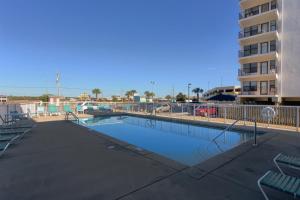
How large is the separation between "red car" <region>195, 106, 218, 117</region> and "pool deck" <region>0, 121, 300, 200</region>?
7.42 meters

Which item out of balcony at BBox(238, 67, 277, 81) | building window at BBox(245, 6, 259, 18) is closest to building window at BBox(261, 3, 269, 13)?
building window at BBox(245, 6, 259, 18)

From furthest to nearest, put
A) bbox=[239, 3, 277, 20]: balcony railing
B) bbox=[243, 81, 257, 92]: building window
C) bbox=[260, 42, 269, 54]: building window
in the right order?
1. bbox=[243, 81, 257, 92]: building window
2. bbox=[239, 3, 277, 20]: balcony railing
3. bbox=[260, 42, 269, 54]: building window

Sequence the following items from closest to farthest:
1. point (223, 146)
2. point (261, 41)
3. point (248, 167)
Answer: point (248, 167), point (223, 146), point (261, 41)

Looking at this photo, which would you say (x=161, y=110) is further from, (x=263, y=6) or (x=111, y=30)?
(x=263, y=6)

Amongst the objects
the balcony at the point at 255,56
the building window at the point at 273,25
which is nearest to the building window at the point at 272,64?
the balcony at the point at 255,56

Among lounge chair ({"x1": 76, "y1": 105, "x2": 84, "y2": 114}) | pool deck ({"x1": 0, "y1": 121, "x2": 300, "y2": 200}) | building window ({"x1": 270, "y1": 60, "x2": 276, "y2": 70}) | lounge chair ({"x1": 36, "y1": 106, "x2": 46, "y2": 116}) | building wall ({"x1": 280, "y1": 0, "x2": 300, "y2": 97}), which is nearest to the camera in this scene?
pool deck ({"x1": 0, "y1": 121, "x2": 300, "y2": 200})

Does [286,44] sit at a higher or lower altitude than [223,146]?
higher

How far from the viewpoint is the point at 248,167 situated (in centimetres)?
419

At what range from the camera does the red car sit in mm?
13441

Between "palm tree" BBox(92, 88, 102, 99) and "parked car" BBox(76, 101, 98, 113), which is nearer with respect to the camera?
"parked car" BBox(76, 101, 98, 113)

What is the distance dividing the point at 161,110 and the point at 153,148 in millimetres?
11178

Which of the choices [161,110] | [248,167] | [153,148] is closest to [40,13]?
[161,110]

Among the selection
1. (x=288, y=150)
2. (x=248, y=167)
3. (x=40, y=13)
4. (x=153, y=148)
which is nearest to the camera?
(x=248, y=167)

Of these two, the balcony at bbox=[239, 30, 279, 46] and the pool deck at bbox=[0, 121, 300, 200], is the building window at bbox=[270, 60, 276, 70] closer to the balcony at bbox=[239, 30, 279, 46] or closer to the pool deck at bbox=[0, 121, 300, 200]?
the balcony at bbox=[239, 30, 279, 46]
